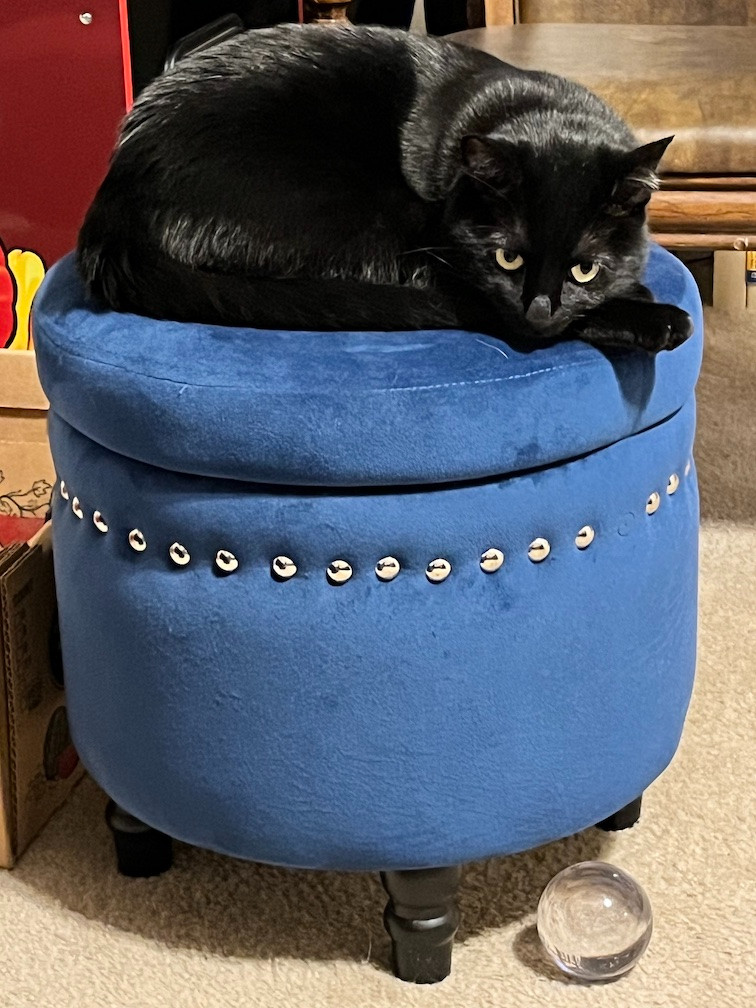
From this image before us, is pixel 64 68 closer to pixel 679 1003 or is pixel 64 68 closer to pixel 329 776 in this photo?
pixel 329 776

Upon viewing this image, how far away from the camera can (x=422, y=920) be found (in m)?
1.04

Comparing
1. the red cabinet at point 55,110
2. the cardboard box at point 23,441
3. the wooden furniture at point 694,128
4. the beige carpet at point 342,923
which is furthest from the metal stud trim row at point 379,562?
the red cabinet at point 55,110

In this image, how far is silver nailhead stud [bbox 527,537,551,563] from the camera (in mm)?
926

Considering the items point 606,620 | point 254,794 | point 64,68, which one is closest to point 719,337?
point 64,68

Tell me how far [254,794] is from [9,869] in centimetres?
36

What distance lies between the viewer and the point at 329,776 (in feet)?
3.14

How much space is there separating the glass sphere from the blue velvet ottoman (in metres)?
0.08

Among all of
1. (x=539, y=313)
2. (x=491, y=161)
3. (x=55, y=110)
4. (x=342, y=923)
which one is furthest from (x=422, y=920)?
(x=55, y=110)

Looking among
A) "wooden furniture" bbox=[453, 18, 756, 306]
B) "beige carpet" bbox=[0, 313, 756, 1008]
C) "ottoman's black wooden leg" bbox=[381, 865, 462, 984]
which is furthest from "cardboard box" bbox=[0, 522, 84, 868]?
"wooden furniture" bbox=[453, 18, 756, 306]

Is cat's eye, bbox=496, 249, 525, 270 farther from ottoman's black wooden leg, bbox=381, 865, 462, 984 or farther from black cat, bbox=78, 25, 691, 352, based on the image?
ottoman's black wooden leg, bbox=381, 865, 462, 984

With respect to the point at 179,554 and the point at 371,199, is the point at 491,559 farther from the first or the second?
the point at 371,199

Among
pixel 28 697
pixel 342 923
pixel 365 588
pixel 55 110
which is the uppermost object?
pixel 55 110

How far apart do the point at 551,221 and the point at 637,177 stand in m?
0.07

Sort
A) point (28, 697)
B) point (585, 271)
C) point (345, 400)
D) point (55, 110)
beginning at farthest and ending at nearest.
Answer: point (55, 110), point (28, 697), point (585, 271), point (345, 400)
